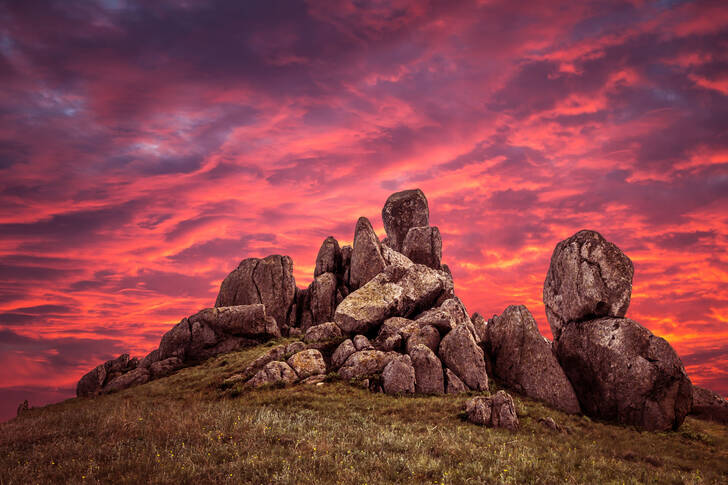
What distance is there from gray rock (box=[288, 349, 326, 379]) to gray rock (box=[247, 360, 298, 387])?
65 centimetres

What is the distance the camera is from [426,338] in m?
34.7

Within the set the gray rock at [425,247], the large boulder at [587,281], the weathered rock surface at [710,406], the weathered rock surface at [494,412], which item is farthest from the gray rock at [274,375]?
the weathered rock surface at [710,406]

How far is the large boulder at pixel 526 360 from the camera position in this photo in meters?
32.1

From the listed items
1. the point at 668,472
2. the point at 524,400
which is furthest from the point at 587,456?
Result: the point at 524,400

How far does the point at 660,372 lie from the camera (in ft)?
95.8

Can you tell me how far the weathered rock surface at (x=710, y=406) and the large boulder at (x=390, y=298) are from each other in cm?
Result: 2625

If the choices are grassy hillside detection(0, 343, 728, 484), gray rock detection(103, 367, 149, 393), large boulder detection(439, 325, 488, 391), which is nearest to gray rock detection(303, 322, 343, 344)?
large boulder detection(439, 325, 488, 391)

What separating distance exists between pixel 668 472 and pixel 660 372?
1300 cm

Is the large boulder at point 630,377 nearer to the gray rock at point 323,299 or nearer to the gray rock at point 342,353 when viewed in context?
the gray rock at point 342,353

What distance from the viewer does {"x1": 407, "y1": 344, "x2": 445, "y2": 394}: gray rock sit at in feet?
100

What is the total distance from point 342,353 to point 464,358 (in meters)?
10.8

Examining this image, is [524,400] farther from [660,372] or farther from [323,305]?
[323,305]

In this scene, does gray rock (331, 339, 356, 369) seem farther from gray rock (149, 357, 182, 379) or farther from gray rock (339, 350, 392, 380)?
gray rock (149, 357, 182, 379)

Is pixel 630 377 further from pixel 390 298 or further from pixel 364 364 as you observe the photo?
pixel 390 298
